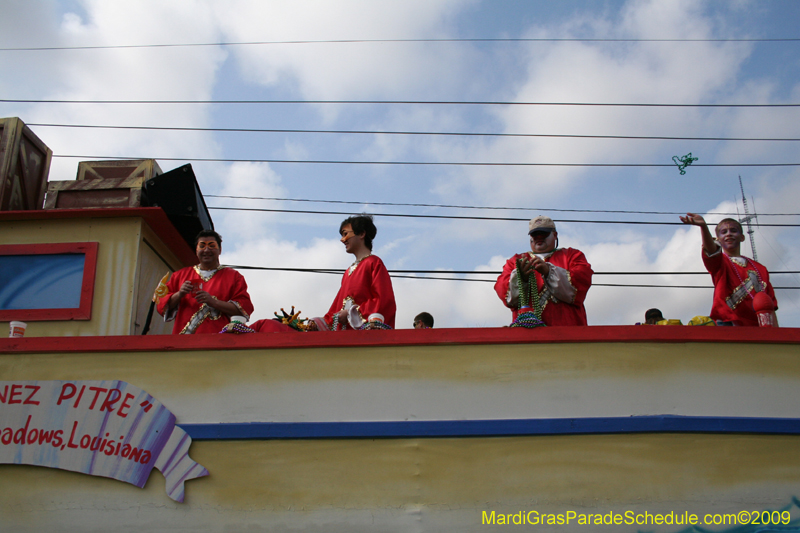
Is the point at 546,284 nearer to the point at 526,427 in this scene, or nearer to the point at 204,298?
the point at 526,427

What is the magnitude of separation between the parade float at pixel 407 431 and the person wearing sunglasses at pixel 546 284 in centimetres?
29

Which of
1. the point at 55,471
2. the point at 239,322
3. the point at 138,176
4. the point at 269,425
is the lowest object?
the point at 55,471

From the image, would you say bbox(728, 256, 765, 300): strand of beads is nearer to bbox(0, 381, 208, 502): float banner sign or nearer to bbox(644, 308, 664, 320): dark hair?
bbox(644, 308, 664, 320): dark hair

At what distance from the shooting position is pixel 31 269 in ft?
15.7

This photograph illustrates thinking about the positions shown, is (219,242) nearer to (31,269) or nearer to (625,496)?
(31,269)

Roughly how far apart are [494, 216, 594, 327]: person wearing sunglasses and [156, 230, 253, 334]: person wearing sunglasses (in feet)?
6.41

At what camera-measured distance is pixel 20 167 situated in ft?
18.1

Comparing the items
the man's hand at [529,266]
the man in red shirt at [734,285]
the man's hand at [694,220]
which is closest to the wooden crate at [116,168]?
the man's hand at [529,266]

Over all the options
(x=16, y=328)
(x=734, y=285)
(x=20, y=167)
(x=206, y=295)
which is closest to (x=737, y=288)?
(x=734, y=285)

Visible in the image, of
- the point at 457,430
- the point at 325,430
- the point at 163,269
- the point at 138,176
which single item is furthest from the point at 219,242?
the point at 457,430

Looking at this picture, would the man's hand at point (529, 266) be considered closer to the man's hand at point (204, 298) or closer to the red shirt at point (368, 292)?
the red shirt at point (368, 292)

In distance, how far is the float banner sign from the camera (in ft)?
11.8

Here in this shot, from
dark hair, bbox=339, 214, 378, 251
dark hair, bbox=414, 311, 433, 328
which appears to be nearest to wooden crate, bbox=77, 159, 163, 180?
dark hair, bbox=339, 214, 378, 251

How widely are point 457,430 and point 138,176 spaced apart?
378 cm
